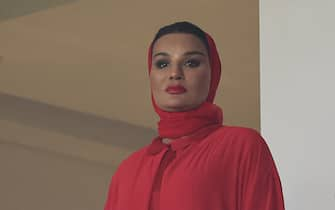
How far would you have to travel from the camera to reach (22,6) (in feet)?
7.82

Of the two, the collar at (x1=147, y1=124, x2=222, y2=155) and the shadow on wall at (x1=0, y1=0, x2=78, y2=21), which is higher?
the shadow on wall at (x1=0, y1=0, x2=78, y2=21)

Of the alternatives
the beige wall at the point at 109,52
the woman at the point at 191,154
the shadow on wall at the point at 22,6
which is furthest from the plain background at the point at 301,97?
the shadow on wall at the point at 22,6

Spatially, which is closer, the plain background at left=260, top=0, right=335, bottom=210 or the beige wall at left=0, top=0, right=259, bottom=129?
the plain background at left=260, top=0, right=335, bottom=210

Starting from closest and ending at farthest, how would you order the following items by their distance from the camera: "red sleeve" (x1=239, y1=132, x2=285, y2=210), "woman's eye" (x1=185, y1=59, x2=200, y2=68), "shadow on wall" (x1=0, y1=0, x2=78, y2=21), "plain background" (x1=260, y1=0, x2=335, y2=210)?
"red sleeve" (x1=239, y1=132, x2=285, y2=210)
"woman's eye" (x1=185, y1=59, x2=200, y2=68)
"plain background" (x1=260, y1=0, x2=335, y2=210)
"shadow on wall" (x1=0, y1=0, x2=78, y2=21)

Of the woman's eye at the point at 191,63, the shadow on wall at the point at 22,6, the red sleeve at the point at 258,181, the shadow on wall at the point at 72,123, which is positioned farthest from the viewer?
the shadow on wall at the point at 72,123

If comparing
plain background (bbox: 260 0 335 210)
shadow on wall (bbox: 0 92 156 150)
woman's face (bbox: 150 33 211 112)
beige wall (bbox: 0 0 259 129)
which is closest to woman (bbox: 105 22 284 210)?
woman's face (bbox: 150 33 211 112)

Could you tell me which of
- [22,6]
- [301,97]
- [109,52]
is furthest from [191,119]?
[109,52]

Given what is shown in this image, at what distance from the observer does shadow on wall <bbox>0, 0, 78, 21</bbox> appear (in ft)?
7.72

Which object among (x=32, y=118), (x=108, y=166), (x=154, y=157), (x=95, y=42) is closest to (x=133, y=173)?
(x=154, y=157)

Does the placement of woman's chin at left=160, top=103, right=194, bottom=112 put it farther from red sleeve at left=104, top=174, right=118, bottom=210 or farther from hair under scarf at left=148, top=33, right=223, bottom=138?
red sleeve at left=104, top=174, right=118, bottom=210

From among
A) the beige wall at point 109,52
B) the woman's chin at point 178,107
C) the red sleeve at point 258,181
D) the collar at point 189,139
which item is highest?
the beige wall at point 109,52

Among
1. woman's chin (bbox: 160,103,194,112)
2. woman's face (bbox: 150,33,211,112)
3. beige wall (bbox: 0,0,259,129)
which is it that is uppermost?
beige wall (bbox: 0,0,259,129)

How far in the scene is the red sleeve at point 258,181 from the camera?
0.84 m

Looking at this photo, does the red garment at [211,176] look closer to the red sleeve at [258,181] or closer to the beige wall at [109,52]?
the red sleeve at [258,181]
